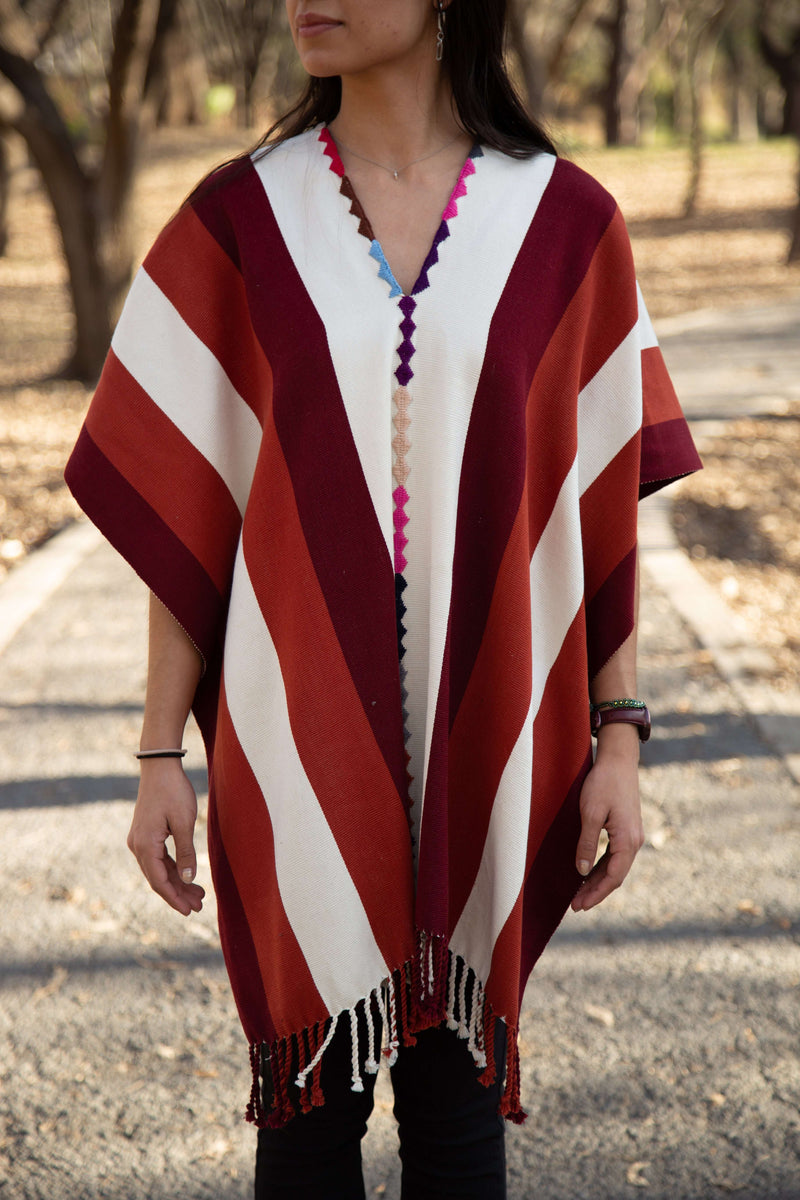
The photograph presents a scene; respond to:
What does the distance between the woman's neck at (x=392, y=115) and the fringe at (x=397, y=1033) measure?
106 cm

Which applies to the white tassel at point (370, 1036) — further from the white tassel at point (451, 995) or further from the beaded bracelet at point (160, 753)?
the beaded bracelet at point (160, 753)

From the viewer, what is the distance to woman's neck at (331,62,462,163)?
1575 millimetres

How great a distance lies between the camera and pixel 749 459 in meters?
7.66


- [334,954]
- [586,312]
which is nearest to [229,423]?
[586,312]

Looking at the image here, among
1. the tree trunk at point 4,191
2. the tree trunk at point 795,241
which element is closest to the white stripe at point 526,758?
the tree trunk at point 795,241

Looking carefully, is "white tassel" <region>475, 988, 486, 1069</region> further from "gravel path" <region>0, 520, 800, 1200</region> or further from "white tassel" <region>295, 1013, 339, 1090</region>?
"gravel path" <region>0, 520, 800, 1200</region>

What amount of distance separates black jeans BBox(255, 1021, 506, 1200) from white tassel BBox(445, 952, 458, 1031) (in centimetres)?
3

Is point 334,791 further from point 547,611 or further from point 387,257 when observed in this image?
point 387,257

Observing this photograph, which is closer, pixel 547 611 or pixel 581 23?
pixel 547 611

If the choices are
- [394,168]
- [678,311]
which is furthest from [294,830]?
[678,311]

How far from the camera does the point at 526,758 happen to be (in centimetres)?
162

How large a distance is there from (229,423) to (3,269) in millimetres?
16595

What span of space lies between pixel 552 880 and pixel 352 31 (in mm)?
1199

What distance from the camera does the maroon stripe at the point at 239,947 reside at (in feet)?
5.55
